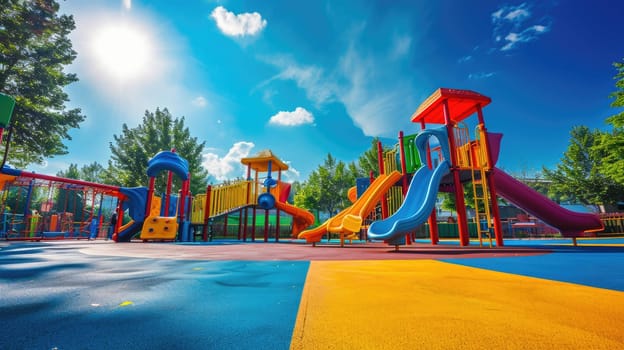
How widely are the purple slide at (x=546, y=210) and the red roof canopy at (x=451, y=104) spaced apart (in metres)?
2.54

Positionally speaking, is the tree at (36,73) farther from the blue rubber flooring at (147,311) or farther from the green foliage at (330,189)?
the green foliage at (330,189)

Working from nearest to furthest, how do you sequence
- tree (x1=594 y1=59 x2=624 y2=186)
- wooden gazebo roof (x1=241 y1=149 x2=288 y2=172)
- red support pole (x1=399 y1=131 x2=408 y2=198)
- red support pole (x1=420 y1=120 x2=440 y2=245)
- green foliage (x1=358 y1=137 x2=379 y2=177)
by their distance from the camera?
1. red support pole (x1=420 y1=120 x2=440 y2=245)
2. red support pole (x1=399 y1=131 x2=408 y2=198)
3. tree (x1=594 y1=59 x2=624 y2=186)
4. wooden gazebo roof (x1=241 y1=149 x2=288 y2=172)
5. green foliage (x1=358 y1=137 x2=379 y2=177)

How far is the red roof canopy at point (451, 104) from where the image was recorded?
29.4ft

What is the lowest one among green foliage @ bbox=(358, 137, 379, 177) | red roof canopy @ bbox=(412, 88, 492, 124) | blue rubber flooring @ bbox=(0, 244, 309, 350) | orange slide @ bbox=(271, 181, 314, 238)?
blue rubber flooring @ bbox=(0, 244, 309, 350)

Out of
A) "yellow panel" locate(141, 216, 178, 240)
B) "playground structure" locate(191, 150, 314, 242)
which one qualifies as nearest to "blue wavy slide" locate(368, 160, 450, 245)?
"playground structure" locate(191, 150, 314, 242)

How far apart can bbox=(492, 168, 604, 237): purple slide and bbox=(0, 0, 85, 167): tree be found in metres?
22.4

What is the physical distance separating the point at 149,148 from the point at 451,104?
24185mm

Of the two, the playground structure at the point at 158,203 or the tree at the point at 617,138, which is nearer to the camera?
the playground structure at the point at 158,203

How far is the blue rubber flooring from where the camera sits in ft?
4.19

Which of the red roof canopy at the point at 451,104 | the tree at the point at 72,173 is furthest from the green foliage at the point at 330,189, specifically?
the tree at the point at 72,173

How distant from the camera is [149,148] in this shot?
898 inches

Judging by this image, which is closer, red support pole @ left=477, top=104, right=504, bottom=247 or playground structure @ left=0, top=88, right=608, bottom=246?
playground structure @ left=0, top=88, right=608, bottom=246

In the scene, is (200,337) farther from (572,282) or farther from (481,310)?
(572,282)

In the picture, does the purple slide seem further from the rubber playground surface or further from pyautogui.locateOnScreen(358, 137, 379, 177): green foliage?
pyautogui.locateOnScreen(358, 137, 379, 177): green foliage
